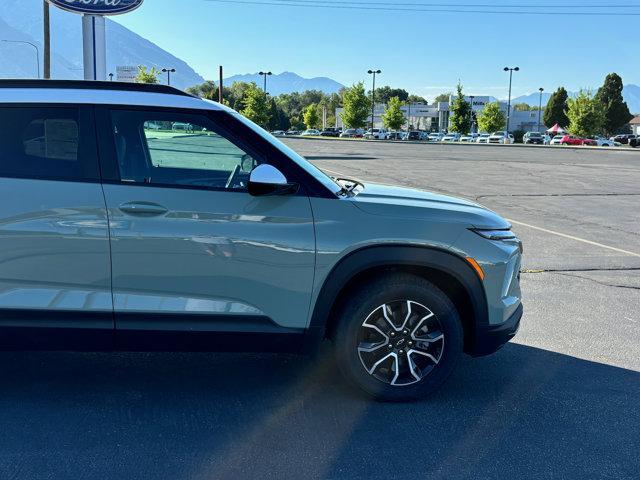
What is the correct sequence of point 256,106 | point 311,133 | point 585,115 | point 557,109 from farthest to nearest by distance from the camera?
1. point 311,133
2. point 557,109
3. point 585,115
4. point 256,106

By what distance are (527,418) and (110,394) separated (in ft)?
8.50

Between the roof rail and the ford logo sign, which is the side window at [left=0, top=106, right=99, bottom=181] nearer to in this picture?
the roof rail

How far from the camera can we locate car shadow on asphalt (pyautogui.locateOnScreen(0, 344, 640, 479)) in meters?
3.18

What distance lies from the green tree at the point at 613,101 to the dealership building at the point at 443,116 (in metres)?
23.1

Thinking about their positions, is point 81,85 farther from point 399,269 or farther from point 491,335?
point 491,335

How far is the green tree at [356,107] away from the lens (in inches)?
3593

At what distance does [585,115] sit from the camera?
76625 mm

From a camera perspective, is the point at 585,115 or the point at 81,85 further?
the point at 585,115

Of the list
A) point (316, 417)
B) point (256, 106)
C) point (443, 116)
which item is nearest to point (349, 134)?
point (256, 106)

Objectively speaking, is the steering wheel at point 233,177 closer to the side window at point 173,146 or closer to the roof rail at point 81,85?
the side window at point 173,146

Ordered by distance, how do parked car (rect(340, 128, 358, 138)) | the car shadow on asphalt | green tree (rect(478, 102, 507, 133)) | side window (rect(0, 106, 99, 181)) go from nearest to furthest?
1. the car shadow on asphalt
2. side window (rect(0, 106, 99, 181))
3. parked car (rect(340, 128, 358, 138))
4. green tree (rect(478, 102, 507, 133))

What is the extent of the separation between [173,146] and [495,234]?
2120 millimetres

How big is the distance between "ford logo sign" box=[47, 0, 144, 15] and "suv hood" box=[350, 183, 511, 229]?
31.8 feet

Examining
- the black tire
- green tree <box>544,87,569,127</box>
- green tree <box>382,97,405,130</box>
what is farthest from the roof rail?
green tree <box>544,87,569,127</box>
